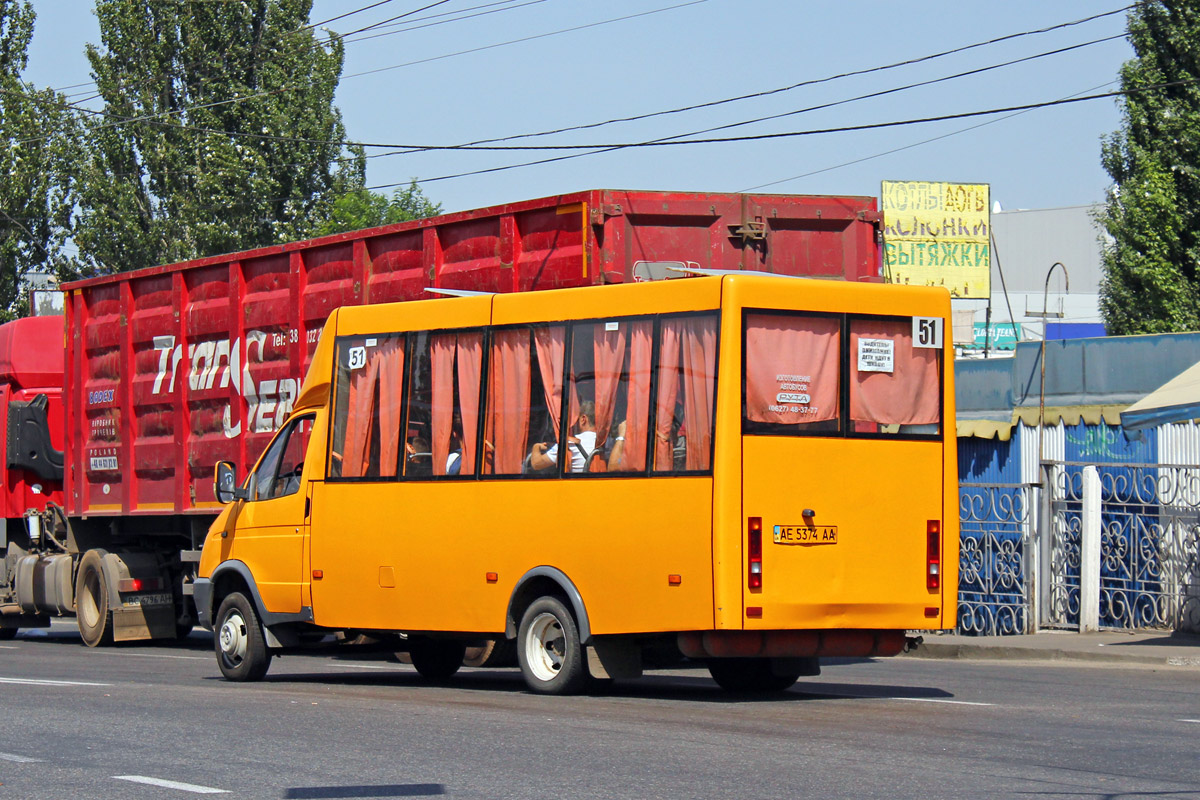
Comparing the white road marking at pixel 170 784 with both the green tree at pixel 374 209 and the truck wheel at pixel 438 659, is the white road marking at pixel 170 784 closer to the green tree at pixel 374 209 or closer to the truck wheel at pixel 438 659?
the truck wheel at pixel 438 659

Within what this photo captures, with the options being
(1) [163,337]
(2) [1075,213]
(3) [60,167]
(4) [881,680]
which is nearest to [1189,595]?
(4) [881,680]

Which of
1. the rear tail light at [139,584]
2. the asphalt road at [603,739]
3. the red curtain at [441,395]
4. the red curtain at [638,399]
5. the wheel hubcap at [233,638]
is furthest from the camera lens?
the rear tail light at [139,584]

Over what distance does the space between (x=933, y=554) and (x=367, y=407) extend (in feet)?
15.1

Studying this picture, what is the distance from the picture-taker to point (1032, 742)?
29.9 feet

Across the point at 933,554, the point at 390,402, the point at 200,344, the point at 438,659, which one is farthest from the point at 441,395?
the point at 200,344

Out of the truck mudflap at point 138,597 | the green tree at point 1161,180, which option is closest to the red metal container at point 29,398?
the truck mudflap at point 138,597

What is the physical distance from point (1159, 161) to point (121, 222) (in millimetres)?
25581

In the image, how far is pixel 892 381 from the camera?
452 inches

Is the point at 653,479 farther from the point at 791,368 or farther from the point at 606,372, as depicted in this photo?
the point at 791,368

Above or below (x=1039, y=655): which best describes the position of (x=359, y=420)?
above

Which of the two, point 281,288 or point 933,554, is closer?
point 933,554

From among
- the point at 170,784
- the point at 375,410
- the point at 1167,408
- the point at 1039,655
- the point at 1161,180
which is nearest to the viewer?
the point at 170,784

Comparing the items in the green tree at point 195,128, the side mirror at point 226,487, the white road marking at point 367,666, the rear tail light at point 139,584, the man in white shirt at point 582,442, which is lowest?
the white road marking at point 367,666

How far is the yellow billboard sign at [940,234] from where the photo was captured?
111 feet
